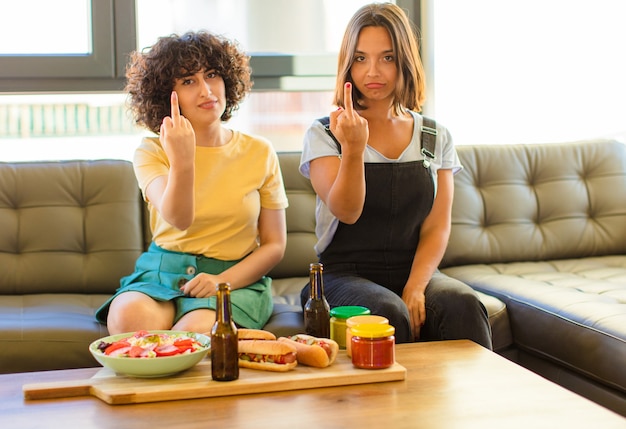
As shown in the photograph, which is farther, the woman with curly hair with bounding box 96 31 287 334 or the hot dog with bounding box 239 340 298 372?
the woman with curly hair with bounding box 96 31 287 334

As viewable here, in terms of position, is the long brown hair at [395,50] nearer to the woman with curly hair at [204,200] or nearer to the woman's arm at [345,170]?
the woman's arm at [345,170]

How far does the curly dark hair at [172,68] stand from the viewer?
7.36 ft

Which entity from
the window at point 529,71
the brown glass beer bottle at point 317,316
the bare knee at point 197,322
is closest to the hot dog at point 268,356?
the brown glass beer bottle at point 317,316

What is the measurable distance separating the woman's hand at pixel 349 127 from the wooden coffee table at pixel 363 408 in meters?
0.64

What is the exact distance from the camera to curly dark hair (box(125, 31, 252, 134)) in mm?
2242

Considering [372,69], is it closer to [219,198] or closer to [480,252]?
[219,198]

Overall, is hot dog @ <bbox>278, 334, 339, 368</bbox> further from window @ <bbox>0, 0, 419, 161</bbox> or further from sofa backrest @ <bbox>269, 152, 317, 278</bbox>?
window @ <bbox>0, 0, 419, 161</bbox>

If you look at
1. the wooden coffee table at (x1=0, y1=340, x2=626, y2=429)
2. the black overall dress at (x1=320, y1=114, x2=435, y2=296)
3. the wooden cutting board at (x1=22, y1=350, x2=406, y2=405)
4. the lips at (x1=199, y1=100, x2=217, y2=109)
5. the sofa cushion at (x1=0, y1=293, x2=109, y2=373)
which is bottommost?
the sofa cushion at (x1=0, y1=293, x2=109, y2=373)

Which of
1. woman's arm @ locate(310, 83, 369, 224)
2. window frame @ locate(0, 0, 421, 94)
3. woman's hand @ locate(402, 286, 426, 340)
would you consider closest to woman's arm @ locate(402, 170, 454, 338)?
woman's hand @ locate(402, 286, 426, 340)

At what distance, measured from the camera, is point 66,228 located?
8.68ft

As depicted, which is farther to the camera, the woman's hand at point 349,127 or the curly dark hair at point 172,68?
the curly dark hair at point 172,68

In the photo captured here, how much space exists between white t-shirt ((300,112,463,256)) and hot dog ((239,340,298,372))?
28.4 inches

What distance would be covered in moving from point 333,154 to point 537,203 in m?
1.12

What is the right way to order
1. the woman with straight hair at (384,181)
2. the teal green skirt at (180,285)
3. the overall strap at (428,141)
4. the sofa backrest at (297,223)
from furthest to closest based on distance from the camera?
the sofa backrest at (297,223) < the overall strap at (428,141) < the woman with straight hair at (384,181) < the teal green skirt at (180,285)
